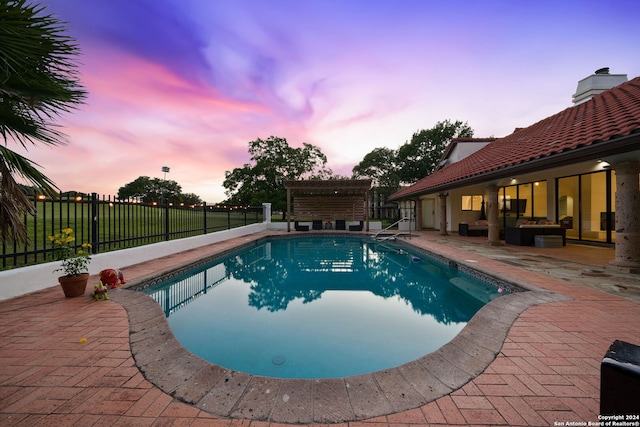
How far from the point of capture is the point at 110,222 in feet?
22.2

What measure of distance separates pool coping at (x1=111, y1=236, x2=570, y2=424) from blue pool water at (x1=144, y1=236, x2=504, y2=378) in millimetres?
783

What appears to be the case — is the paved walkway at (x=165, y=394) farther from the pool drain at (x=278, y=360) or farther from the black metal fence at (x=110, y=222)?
the pool drain at (x=278, y=360)

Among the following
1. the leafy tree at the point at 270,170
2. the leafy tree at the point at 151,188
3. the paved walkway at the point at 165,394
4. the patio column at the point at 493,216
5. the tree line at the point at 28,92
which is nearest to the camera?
the paved walkway at the point at 165,394

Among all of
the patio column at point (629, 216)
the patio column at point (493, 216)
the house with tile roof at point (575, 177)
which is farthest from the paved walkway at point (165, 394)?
the patio column at point (493, 216)

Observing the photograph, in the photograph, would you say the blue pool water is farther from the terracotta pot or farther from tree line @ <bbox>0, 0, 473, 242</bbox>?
tree line @ <bbox>0, 0, 473, 242</bbox>

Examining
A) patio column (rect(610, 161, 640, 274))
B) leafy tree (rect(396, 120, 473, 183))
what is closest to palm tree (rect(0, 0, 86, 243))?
patio column (rect(610, 161, 640, 274))

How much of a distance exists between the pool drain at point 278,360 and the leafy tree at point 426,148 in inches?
1139

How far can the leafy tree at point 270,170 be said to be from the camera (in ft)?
82.4

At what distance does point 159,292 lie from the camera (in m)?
5.05

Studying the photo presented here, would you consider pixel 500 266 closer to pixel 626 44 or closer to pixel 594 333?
pixel 594 333

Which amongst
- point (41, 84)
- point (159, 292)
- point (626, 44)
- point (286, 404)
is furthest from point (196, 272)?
point (626, 44)

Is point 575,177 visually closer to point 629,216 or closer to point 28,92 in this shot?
point 629,216

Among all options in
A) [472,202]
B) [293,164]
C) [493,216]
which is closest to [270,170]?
[293,164]

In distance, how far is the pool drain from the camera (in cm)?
302
